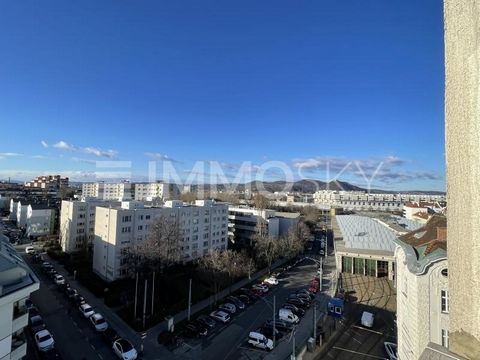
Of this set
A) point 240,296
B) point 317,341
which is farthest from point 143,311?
point 317,341

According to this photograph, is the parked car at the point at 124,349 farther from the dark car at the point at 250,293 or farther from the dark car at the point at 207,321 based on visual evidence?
the dark car at the point at 250,293

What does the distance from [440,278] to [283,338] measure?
463 inches

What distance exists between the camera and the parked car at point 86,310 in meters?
22.5

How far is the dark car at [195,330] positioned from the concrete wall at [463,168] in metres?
21.9

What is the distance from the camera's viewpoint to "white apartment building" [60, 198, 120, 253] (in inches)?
1603

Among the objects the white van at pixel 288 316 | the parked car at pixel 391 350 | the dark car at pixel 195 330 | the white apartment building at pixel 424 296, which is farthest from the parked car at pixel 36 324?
the parked car at pixel 391 350

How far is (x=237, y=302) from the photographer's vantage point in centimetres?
2608

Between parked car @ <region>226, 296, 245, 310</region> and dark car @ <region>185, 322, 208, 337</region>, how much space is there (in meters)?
4.87

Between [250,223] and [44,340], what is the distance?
3351cm

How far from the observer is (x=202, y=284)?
101ft

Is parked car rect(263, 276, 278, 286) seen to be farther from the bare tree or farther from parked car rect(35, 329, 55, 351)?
parked car rect(35, 329, 55, 351)

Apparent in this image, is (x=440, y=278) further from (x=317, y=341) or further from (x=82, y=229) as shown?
(x=82, y=229)

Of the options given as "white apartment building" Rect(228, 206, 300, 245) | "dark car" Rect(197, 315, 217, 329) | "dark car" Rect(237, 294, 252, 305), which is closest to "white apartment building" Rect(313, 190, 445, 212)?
"white apartment building" Rect(228, 206, 300, 245)

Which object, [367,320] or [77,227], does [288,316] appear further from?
[77,227]
